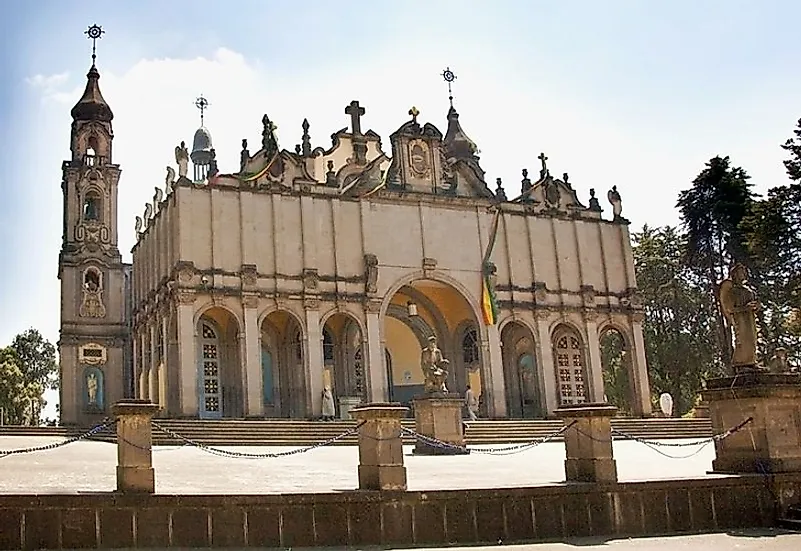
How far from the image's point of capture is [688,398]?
52.2 metres

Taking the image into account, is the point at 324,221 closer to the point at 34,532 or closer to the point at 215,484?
the point at 215,484

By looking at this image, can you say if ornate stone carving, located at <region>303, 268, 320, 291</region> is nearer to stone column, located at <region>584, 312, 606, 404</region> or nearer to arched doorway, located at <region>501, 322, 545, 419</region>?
arched doorway, located at <region>501, 322, 545, 419</region>

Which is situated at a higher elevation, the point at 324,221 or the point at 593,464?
the point at 324,221

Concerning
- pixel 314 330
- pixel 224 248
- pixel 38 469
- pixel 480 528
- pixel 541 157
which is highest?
pixel 541 157

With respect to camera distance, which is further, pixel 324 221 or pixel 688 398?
pixel 688 398

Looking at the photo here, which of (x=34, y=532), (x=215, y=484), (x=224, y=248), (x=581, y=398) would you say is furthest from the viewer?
(x=581, y=398)

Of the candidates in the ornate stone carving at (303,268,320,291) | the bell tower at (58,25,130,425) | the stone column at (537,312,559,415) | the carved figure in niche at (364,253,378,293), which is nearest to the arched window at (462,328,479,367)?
the stone column at (537,312,559,415)

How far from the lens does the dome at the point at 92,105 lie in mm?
44531

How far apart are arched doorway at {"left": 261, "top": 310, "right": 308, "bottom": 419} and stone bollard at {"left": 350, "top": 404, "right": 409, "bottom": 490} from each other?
22.1 metres

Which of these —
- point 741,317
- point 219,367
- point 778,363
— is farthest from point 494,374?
point 741,317

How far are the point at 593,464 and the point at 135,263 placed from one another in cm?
3242

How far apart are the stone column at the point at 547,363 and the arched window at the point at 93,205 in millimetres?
20433

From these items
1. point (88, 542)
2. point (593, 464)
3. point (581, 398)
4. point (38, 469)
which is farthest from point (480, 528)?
point (581, 398)

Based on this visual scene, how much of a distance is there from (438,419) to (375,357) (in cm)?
1368
